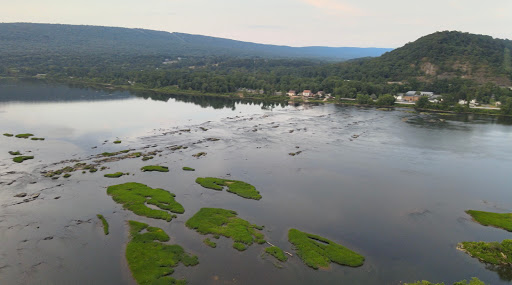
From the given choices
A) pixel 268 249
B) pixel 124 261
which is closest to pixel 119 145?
pixel 124 261

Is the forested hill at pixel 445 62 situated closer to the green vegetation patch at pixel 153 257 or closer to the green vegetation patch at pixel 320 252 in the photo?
the green vegetation patch at pixel 320 252

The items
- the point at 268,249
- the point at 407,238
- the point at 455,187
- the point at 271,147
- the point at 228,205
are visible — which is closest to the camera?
the point at 268,249

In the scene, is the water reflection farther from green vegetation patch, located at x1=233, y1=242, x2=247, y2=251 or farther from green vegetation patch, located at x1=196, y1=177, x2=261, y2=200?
green vegetation patch, located at x1=233, y1=242, x2=247, y2=251

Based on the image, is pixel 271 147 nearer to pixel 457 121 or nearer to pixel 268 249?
pixel 268 249

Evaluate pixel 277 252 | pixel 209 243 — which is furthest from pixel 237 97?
pixel 277 252

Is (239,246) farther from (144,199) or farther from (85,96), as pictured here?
(85,96)

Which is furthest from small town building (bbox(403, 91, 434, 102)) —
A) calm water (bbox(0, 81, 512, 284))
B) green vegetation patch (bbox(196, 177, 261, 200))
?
green vegetation patch (bbox(196, 177, 261, 200))
